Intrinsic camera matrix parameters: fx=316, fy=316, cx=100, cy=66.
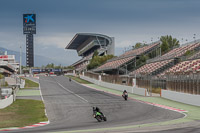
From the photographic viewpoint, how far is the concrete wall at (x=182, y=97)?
31522 millimetres

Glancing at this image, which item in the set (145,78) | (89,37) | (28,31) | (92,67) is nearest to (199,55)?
(145,78)

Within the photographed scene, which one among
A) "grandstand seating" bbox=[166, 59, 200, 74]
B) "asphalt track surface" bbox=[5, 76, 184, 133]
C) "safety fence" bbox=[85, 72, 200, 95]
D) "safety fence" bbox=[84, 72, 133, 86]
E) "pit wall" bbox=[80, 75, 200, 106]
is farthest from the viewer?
"safety fence" bbox=[84, 72, 133, 86]

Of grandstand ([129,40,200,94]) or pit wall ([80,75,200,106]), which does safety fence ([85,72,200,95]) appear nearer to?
grandstand ([129,40,200,94])

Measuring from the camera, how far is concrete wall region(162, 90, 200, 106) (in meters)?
31.5

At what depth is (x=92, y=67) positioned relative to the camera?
118750 mm

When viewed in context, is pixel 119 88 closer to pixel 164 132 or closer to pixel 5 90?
pixel 5 90

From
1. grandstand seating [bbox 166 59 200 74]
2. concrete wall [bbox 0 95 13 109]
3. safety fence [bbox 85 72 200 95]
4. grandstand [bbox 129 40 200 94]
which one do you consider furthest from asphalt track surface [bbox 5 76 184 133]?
grandstand seating [bbox 166 59 200 74]

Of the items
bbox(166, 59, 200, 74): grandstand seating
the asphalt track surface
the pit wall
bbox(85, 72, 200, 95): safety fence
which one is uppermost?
bbox(166, 59, 200, 74): grandstand seating

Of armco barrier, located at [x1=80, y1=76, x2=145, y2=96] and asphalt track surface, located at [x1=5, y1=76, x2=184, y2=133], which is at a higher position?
armco barrier, located at [x1=80, y1=76, x2=145, y2=96]

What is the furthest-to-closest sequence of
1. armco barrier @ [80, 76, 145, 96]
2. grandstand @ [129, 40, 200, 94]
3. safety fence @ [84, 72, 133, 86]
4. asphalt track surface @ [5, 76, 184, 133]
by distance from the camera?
safety fence @ [84, 72, 133, 86] → armco barrier @ [80, 76, 145, 96] → grandstand @ [129, 40, 200, 94] → asphalt track surface @ [5, 76, 184, 133]

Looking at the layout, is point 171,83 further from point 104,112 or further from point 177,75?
point 104,112

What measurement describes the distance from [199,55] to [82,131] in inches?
1751

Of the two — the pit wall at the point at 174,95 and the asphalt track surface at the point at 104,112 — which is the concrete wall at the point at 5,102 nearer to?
the asphalt track surface at the point at 104,112

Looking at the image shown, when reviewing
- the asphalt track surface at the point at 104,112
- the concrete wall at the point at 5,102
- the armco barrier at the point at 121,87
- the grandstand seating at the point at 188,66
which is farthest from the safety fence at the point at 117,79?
the concrete wall at the point at 5,102
